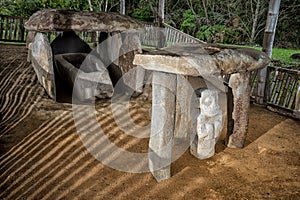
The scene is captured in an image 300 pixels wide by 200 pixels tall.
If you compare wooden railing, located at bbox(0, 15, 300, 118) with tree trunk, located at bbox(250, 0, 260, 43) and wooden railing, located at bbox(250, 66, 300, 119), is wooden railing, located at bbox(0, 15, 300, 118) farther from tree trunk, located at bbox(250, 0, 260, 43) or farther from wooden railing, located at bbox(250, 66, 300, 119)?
tree trunk, located at bbox(250, 0, 260, 43)

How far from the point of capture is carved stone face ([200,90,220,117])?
3.27 meters

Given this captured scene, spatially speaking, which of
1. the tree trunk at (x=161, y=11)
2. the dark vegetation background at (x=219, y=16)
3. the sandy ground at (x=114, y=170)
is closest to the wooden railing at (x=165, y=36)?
the tree trunk at (x=161, y=11)

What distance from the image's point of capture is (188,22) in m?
16.1

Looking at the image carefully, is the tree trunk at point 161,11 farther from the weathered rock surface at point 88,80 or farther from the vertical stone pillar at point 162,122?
the vertical stone pillar at point 162,122

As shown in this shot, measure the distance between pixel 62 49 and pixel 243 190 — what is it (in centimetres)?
613

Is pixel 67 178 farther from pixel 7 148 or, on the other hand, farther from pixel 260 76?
pixel 260 76

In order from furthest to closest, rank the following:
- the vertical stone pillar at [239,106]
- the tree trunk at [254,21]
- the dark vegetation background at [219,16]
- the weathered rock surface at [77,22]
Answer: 1. the tree trunk at [254,21]
2. the dark vegetation background at [219,16]
3. the weathered rock surface at [77,22]
4. the vertical stone pillar at [239,106]

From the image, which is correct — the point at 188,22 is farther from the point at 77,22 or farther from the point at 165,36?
the point at 77,22

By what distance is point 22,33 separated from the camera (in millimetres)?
10031

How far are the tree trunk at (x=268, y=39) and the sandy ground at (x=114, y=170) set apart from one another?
908 millimetres

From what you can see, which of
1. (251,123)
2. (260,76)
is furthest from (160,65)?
(260,76)

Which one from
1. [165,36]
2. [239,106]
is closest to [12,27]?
[165,36]

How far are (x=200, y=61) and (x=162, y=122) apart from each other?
0.78 m

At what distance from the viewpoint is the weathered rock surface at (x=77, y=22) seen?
5246mm
